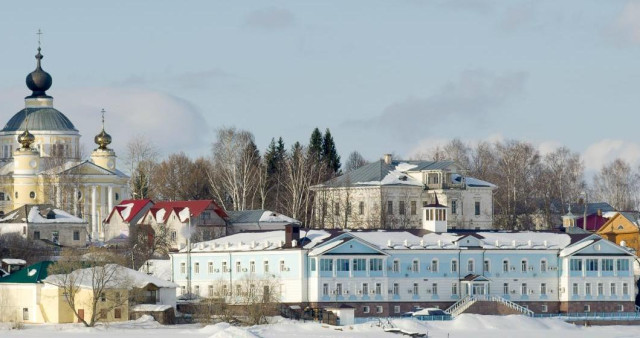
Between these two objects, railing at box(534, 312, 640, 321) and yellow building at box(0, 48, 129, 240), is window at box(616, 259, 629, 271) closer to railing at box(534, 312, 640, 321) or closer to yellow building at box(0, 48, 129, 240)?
railing at box(534, 312, 640, 321)

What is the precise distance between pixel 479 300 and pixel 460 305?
0.97 metres

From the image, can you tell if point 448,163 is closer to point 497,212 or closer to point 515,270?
point 497,212

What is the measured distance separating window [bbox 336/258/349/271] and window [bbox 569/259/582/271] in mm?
12560

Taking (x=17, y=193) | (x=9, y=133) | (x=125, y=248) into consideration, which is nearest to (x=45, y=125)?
(x=9, y=133)

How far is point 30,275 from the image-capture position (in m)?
92.1

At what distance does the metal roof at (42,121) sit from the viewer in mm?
142250

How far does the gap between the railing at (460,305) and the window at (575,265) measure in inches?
255

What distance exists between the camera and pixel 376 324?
297 ft

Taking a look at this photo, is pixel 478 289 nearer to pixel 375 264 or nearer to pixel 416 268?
pixel 416 268

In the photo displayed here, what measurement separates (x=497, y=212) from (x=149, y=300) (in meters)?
50.6

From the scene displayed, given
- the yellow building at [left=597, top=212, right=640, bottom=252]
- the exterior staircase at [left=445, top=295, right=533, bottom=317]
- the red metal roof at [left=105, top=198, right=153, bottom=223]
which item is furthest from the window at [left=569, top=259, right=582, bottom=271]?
the red metal roof at [left=105, top=198, right=153, bottom=223]

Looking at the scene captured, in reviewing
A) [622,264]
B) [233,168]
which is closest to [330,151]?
[233,168]

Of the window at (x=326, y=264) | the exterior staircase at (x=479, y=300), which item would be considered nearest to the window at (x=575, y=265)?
the exterior staircase at (x=479, y=300)

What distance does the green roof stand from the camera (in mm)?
91562
